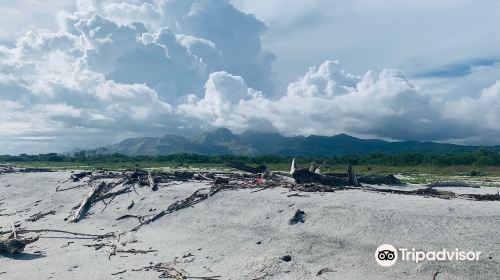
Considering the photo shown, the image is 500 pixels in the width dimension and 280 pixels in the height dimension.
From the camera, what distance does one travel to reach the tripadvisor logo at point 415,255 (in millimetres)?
11073

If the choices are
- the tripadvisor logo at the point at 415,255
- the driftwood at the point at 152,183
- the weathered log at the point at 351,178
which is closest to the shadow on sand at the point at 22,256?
the driftwood at the point at 152,183

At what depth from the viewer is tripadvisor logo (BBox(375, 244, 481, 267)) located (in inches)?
436

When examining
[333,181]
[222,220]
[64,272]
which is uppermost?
[333,181]

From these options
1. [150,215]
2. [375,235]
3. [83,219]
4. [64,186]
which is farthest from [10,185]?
[375,235]

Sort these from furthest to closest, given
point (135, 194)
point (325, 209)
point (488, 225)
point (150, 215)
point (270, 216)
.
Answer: point (135, 194) < point (150, 215) < point (270, 216) < point (325, 209) < point (488, 225)

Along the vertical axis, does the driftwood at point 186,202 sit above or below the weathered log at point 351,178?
below

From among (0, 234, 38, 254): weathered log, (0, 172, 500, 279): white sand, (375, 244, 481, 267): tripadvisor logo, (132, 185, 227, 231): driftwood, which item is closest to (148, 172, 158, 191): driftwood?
(0, 172, 500, 279): white sand

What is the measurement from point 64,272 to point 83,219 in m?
9.16

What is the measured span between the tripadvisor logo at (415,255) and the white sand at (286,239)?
0.15m

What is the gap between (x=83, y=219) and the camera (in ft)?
75.2

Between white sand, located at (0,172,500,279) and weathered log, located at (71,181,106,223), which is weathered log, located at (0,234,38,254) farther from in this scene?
weathered log, located at (71,181,106,223)

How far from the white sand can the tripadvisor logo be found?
0.15 metres

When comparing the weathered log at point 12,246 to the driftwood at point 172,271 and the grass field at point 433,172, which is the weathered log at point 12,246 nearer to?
the driftwood at point 172,271

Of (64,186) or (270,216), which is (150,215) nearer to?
(270,216)
